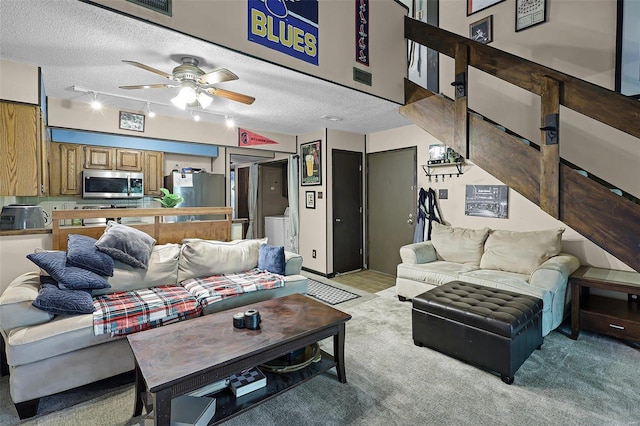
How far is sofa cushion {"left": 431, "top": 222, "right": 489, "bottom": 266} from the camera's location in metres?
3.80

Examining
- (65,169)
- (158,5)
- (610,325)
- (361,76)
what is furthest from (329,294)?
(65,169)

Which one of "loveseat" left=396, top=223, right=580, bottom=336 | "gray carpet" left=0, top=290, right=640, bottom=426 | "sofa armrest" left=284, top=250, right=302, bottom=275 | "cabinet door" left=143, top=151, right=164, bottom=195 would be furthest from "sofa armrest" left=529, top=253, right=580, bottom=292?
"cabinet door" left=143, top=151, right=164, bottom=195

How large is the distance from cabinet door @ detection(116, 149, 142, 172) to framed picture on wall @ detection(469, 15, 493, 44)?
529 centimetres

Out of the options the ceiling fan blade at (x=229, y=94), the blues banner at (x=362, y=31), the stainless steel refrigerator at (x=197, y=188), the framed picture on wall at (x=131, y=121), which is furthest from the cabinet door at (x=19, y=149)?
the blues banner at (x=362, y=31)

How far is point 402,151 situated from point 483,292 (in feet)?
9.44

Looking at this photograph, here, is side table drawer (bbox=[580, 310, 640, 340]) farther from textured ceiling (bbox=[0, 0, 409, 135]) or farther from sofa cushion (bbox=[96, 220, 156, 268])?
sofa cushion (bbox=[96, 220, 156, 268])

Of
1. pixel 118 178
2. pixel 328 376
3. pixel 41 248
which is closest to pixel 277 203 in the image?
pixel 118 178

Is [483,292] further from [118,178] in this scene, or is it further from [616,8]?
[118,178]

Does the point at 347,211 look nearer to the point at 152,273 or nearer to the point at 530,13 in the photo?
the point at 152,273

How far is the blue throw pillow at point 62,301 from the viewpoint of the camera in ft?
6.68

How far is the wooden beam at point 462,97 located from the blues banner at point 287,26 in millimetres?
1420

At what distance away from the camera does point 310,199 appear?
555cm

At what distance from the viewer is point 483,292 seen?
9.10ft

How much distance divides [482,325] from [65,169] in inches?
215
